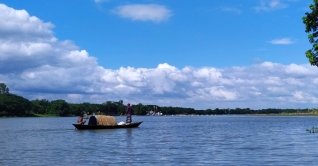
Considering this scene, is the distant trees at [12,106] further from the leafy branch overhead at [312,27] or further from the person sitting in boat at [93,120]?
the leafy branch overhead at [312,27]

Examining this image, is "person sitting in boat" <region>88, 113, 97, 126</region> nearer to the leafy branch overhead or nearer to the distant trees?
the leafy branch overhead

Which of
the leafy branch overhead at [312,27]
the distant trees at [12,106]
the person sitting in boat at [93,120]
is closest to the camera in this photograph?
the leafy branch overhead at [312,27]

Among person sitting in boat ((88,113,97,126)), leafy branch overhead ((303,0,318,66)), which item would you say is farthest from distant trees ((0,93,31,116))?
leafy branch overhead ((303,0,318,66))

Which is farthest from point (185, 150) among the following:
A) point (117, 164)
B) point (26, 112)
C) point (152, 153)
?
point (26, 112)

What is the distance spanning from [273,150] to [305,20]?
11723 millimetres

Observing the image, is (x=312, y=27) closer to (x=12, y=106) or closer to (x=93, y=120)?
(x=93, y=120)

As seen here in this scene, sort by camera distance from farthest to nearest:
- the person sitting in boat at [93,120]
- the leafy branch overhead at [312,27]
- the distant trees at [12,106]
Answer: the distant trees at [12,106], the person sitting in boat at [93,120], the leafy branch overhead at [312,27]

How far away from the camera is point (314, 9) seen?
33062 millimetres

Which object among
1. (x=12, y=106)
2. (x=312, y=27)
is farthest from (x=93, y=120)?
(x=12, y=106)

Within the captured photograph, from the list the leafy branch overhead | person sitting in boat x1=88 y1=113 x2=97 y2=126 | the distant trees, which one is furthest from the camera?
the distant trees

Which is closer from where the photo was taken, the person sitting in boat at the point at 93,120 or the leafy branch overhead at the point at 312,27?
the leafy branch overhead at the point at 312,27

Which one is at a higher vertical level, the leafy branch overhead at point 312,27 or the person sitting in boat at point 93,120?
the leafy branch overhead at point 312,27

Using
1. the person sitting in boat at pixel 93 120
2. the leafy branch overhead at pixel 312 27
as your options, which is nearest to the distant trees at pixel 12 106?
the person sitting in boat at pixel 93 120

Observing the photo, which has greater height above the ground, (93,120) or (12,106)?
(12,106)
